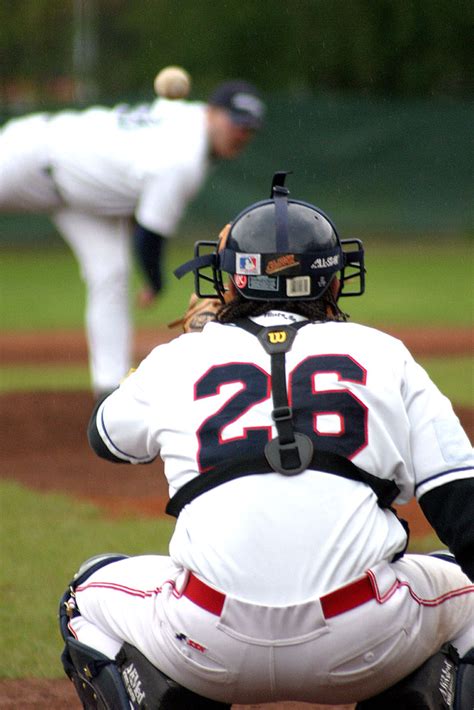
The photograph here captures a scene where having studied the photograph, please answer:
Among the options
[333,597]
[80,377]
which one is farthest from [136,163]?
[333,597]

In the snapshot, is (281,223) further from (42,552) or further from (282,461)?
(42,552)

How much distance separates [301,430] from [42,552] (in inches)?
111

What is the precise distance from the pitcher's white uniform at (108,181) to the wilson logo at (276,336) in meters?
4.42

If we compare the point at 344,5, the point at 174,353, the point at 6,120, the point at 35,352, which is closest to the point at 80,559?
the point at 174,353

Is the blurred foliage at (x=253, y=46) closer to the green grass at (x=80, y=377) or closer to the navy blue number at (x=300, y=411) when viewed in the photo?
the green grass at (x=80, y=377)

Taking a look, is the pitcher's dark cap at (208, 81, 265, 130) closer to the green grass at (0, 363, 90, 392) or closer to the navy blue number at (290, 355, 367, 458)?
the green grass at (0, 363, 90, 392)

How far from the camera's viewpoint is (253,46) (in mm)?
28969

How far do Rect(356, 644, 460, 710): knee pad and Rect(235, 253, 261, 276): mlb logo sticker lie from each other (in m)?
0.95

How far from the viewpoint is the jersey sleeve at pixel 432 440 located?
2639 mm

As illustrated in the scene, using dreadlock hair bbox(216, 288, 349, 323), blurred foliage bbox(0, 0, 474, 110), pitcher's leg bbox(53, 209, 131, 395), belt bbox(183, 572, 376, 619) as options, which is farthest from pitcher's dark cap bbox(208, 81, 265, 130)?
blurred foliage bbox(0, 0, 474, 110)

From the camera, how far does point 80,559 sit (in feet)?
16.5

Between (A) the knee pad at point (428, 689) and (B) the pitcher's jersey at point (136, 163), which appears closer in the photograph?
(A) the knee pad at point (428, 689)

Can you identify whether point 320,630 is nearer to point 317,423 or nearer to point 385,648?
point 385,648

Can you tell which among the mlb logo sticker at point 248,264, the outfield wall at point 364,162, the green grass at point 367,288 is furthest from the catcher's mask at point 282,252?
the outfield wall at point 364,162
